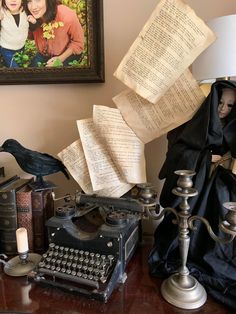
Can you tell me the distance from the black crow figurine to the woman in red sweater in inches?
12.7

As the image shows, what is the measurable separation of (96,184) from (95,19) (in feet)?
1.81

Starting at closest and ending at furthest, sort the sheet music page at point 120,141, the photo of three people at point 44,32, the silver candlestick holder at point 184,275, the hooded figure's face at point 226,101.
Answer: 1. the silver candlestick holder at point 184,275
2. the hooded figure's face at point 226,101
3. the sheet music page at point 120,141
4. the photo of three people at point 44,32

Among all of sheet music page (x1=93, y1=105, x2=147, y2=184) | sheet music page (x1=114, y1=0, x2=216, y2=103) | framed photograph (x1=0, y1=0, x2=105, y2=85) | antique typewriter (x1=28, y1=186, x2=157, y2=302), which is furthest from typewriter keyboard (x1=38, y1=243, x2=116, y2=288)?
framed photograph (x1=0, y1=0, x2=105, y2=85)

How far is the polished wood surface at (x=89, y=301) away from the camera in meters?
0.63

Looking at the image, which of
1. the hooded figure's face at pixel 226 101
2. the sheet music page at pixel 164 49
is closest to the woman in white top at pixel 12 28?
the sheet music page at pixel 164 49

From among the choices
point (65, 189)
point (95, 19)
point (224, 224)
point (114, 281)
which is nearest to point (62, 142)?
point (65, 189)

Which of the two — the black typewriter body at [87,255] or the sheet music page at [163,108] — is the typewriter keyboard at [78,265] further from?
the sheet music page at [163,108]

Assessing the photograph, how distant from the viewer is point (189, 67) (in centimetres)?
79

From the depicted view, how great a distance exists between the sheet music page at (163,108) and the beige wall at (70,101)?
144mm

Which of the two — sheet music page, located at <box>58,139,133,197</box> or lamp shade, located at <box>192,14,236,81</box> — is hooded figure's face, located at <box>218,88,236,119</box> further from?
sheet music page, located at <box>58,139,133,197</box>

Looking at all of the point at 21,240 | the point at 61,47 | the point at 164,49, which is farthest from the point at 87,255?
the point at 61,47

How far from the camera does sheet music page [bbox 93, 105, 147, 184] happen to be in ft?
2.69

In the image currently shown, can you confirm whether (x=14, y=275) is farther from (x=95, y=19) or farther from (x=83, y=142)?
(x=95, y=19)

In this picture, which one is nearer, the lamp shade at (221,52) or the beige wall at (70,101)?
the lamp shade at (221,52)
